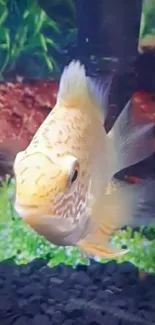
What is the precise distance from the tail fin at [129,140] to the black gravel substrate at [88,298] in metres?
0.35

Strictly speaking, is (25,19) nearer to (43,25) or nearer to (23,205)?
(43,25)

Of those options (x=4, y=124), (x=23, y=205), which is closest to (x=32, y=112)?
(x=4, y=124)

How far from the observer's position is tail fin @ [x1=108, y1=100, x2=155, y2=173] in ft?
5.18

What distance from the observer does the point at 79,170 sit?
4.83 feet

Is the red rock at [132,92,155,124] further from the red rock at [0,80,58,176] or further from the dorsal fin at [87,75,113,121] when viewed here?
the red rock at [0,80,58,176]

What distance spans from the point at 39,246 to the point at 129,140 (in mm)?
435

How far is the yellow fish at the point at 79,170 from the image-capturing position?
142 cm

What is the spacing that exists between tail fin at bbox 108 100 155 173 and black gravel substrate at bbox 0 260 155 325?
1.15 ft

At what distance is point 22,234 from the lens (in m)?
1.86

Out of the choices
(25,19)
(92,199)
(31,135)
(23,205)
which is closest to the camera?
(23,205)

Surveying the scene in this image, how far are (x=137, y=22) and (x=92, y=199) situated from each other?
0.48 meters

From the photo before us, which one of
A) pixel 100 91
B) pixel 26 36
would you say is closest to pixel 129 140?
pixel 100 91

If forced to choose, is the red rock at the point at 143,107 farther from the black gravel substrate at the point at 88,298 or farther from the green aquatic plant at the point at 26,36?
the black gravel substrate at the point at 88,298

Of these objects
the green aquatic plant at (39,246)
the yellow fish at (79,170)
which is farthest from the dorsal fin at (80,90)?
the green aquatic plant at (39,246)
